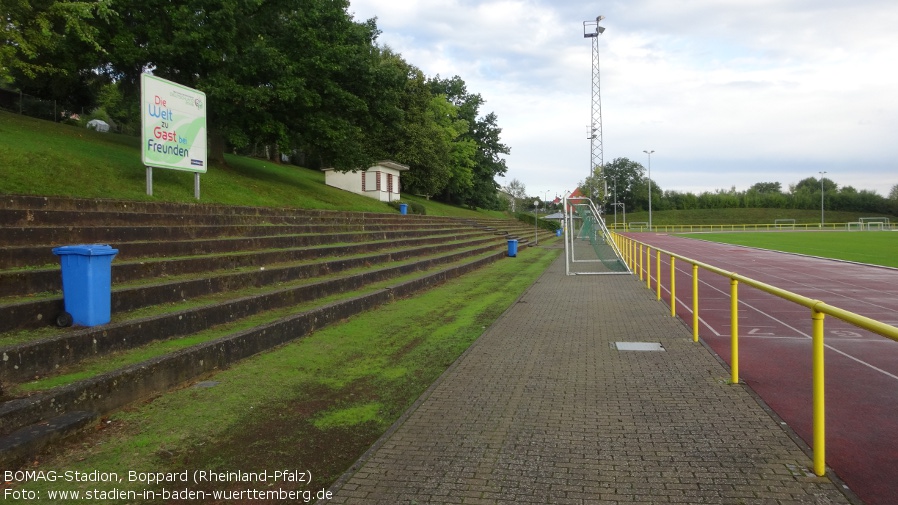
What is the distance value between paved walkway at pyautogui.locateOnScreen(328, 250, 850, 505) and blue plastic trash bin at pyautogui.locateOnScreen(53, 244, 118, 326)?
350 cm

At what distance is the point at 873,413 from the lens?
191 inches

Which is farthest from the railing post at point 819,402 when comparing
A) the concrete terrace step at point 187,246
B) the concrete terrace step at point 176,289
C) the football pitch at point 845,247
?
the football pitch at point 845,247

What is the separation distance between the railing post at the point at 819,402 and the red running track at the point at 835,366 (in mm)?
186

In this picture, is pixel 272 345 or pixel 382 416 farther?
pixel 272 345

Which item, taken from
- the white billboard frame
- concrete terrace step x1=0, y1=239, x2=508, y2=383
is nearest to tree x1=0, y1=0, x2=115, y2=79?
the white billboard frame

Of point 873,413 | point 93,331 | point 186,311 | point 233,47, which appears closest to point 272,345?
point 186,311

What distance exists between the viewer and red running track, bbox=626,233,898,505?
3932 mm

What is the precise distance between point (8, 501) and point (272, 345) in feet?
12.9

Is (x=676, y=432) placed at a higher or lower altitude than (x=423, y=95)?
lower

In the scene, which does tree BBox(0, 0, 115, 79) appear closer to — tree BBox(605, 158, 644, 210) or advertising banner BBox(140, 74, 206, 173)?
advertising banner BBox(140, 74, 206, 173)

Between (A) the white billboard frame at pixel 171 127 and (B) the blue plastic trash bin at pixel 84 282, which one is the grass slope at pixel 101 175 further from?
(B) the blue plastic trash bin at pixel 84 282

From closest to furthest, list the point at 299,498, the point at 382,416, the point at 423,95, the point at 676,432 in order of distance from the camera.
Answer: the point at 299,498 < the point at 676,432 < the point at 382,416 < the point at 423,95

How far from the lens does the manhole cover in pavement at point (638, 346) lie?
7215mm

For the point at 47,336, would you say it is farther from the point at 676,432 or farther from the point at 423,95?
the point at 423,95
